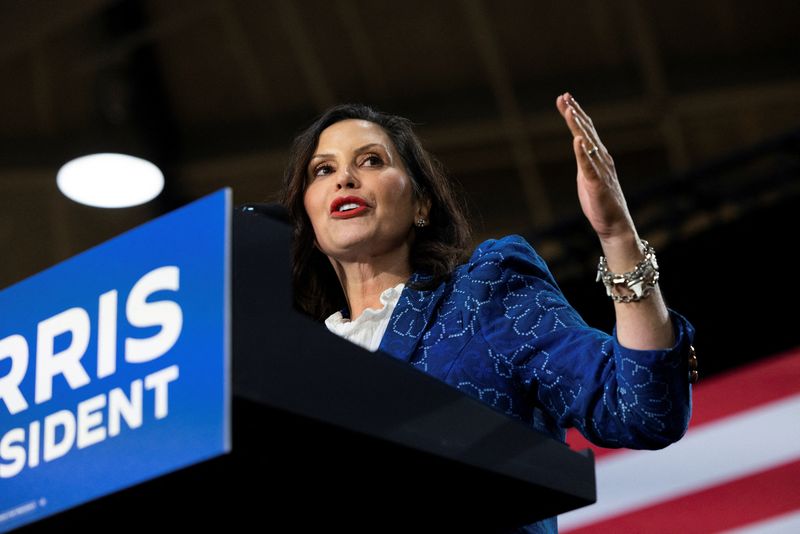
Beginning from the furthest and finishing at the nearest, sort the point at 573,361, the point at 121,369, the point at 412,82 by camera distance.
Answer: the point at 412,82, the point at 573,361, the point at 121,369

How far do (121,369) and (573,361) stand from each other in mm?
556

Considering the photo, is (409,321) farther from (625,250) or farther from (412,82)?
(412,82)

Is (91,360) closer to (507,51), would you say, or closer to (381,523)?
(381,523)

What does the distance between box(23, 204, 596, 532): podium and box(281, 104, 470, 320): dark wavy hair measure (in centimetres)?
72

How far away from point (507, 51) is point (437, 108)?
43 centimetres

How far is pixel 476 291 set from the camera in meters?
1.32

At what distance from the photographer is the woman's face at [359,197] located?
148 centimetres

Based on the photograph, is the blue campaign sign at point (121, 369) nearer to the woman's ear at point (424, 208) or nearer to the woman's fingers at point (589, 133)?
the woman's fingers at point (589, 133)

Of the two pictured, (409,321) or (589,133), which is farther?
(409,321)

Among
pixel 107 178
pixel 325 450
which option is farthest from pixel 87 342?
pixel 107 178

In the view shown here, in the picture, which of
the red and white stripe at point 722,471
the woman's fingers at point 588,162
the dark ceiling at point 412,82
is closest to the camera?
the woman's fingers at point 588,162

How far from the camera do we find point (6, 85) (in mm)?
5578

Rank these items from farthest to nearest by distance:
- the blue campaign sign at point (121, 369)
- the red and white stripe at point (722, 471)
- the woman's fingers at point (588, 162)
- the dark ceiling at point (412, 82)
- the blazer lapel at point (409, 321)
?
the dark ceiling at point (412, 82)
the red and white stripe at point (722, 471)
the blazer lapel at point (409, 321)
the woman's fingers at point (588, 162)
the blue campaign sign at point (121, 369)

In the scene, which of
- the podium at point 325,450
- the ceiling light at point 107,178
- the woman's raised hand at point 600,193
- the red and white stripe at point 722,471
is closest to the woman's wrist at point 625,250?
the woman's raised hand at point 600,193
